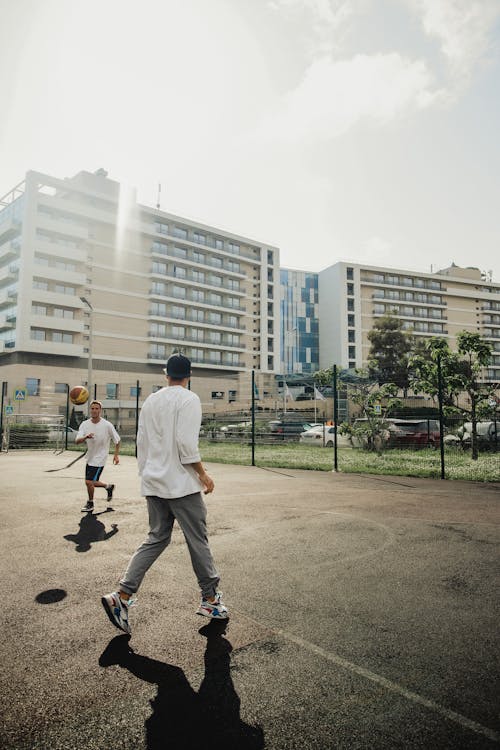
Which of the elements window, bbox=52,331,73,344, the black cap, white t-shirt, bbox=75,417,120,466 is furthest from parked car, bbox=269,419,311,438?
window, bbox=52,331,73,344

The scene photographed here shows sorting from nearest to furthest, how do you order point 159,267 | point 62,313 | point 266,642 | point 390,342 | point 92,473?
point 266,642 < point 92,473 < point 62,313 < point 390,342 < point 159,267

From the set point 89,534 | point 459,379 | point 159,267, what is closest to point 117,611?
point 89,534

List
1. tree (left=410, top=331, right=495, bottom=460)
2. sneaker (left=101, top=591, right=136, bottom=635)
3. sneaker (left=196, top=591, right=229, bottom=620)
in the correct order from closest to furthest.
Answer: sneaker (left=101, top=591, right=136, bottom=635) < sneaker (left=196, top=591, right=229, bottom=620) < tree (left=410, top=331, right=495, bottom=460)

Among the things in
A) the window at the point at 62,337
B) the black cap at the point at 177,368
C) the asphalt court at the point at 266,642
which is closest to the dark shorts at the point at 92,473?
the asphalt court at the point at 266,642

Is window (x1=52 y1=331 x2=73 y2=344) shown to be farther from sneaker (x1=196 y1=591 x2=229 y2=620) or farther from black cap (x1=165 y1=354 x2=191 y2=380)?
sneaker (x1=196 y1=591 x2=229 y2=620)

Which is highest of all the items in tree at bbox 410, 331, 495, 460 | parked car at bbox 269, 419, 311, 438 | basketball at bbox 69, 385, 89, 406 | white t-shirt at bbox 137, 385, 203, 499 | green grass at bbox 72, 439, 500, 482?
tree at bbox 410, 331, 495, 460

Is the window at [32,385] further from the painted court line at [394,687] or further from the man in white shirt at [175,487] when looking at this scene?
the painted court line at [394,687]

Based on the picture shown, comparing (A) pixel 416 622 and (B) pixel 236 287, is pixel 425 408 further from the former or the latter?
(B) pixel 236 287

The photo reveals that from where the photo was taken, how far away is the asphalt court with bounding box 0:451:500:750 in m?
2.20

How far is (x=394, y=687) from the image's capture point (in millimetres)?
2508

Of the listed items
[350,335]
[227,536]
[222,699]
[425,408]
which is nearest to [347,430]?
[425,408]

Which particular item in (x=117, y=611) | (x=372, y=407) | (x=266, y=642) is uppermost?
(x=372, y=407)

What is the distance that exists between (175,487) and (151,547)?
19.3 inches

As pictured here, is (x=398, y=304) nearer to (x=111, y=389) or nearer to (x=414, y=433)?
(x=111, y=389)
